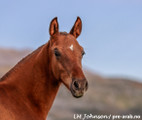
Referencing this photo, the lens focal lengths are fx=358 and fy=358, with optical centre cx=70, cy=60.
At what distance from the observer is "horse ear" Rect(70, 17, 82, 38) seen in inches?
290

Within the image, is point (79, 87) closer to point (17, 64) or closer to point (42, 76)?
point (42, 76)

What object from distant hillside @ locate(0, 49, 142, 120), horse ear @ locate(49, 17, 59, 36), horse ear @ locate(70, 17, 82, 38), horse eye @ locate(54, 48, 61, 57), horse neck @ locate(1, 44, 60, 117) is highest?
distant hillside @ locate(0, 49, 142, 120)

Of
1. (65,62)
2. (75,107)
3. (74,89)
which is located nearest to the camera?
(74,89)

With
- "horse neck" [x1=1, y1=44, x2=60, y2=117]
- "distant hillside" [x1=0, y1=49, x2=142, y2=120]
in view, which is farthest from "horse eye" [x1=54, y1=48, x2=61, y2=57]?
"distant hillside" [x1=0, y1=49, x2=142, y2=120]

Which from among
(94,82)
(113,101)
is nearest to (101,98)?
(113,101)

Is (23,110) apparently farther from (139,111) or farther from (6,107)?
(139,111)

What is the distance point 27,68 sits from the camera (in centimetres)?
686

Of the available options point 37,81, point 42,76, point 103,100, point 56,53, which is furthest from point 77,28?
point 103,100

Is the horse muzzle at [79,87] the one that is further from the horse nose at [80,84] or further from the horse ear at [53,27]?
the horse ear at [53,27]

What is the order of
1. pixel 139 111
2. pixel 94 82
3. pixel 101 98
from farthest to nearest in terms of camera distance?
pixel 94 82 < pixel 101 98 < pixel 139 111

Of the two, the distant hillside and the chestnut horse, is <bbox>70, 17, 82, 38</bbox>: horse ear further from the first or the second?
the distant hillside

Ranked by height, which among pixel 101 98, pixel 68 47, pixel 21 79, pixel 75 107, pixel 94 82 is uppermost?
pixel 94 82

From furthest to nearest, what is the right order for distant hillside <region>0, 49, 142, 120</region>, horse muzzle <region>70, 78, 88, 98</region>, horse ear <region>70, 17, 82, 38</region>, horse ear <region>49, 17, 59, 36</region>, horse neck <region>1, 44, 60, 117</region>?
distant hillside <region>0, 49, 142, 120</region> → horse ear <region>70, 17, 82, 38</region> → horse ear <region>49, 17, 59, 36</region> → horse neck <region>1, 44, 60, 117</region> → horse muzzle <region>70, 78, 88, 98</region>

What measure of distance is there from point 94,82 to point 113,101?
10.2 m
